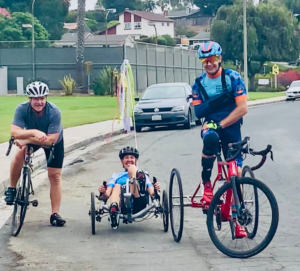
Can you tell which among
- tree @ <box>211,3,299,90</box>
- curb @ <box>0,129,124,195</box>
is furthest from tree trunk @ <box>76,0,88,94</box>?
curb @ <box>0,129,124,195</box>

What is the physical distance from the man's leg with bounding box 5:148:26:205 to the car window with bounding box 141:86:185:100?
653 inches

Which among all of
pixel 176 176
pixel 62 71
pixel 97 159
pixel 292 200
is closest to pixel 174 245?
pixel 176 176

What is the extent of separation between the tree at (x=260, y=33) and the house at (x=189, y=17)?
67.3m

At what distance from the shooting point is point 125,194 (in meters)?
8.19

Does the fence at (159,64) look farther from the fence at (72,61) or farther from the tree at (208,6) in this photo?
the tree at (208,6)

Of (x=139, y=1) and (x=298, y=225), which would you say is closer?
(x=298, y=225)

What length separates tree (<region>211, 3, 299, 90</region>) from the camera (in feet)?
223

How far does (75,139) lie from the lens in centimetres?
1955

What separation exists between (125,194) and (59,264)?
1.40m

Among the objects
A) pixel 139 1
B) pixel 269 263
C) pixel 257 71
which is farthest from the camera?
pixel 139 1

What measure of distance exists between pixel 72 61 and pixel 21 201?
147ft

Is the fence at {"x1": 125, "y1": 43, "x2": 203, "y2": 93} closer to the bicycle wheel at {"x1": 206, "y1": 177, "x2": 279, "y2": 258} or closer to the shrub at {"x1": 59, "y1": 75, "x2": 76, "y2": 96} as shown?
the shrub at {"x1": 59, "y1": 75, "x2": 76, "y2": 96}

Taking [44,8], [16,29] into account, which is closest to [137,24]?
[44,8]

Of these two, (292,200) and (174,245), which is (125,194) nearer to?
(174,245)
